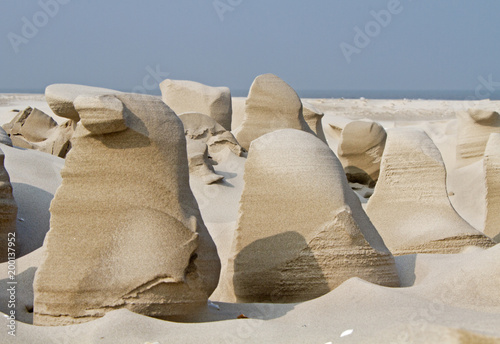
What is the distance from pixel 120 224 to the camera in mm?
3938

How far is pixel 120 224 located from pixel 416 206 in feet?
11.1

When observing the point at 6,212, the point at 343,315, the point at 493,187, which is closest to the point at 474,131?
the point at 493,187

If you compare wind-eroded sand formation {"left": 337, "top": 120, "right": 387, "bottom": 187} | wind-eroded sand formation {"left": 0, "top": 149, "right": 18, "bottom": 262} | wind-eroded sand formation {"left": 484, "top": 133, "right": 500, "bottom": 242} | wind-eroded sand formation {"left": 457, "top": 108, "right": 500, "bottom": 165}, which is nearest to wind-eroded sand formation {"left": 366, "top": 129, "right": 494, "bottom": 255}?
wind-eroded sand formation {"left": 484, "top": 133, "right": 500, "bottom": 242}

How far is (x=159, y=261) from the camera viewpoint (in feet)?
12.7

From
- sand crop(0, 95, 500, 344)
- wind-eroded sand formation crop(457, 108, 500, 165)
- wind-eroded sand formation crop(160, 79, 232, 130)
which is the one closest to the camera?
sand crop(0, 95, 500, 344)

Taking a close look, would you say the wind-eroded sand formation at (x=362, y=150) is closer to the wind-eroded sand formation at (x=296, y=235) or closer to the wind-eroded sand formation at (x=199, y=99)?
the wind-eroded sand formation at (x=199, y=99)

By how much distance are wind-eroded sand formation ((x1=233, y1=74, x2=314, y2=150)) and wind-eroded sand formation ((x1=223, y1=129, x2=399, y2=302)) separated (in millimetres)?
5726

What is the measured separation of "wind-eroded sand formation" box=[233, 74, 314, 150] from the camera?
424 inches

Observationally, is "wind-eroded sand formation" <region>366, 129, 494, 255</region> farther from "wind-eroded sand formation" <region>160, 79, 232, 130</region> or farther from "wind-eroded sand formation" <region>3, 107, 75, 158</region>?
"wind-eroded sand formation" <region>3, 107, 75, 158</region>

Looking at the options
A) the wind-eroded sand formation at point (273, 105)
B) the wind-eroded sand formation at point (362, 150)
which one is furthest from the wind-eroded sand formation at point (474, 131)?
the wind-eroded sand formation at point (273, 105)

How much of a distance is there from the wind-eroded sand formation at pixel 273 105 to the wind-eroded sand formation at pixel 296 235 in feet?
18.8

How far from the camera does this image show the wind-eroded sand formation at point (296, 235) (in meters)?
4.86

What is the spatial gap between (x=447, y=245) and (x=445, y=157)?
6.60 m

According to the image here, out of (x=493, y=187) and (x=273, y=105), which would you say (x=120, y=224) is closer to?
(x=493, y=187)
